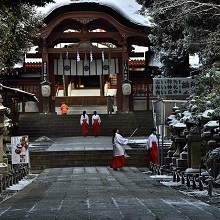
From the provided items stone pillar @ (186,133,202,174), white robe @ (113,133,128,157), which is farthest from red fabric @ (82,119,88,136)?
stone pillar @ (186,133,202,174)

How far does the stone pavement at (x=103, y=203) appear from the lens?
8.02 m

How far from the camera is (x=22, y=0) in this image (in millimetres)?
7195

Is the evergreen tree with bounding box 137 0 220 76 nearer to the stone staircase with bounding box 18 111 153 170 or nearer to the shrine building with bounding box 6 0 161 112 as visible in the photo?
the stone staircase with bounding box 18 111 153 170

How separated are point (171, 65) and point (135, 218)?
76.3 feet

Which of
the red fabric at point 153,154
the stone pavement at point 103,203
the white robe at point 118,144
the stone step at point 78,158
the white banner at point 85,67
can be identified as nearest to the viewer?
the stone pavement at point 103,203

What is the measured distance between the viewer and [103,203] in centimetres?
946

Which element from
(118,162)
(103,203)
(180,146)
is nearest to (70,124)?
(118,162)

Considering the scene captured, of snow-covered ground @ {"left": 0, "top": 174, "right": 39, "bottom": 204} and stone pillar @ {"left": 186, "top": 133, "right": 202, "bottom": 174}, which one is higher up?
stone pillar @ {"left": 186, "top": 133, "right": 202, "bottom": 174}

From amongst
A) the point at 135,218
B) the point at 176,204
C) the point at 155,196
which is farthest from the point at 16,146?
the point at 135,218

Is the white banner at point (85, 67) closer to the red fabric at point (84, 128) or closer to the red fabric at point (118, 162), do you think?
the red fabric at point (84, 128)

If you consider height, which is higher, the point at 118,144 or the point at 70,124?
the point at 70,124

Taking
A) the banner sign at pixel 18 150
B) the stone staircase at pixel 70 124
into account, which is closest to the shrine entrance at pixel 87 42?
the stone staircase at pixel 70 124

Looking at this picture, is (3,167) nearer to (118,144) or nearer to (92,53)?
(118,144)

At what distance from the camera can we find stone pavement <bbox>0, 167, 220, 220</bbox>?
26.3 feet
